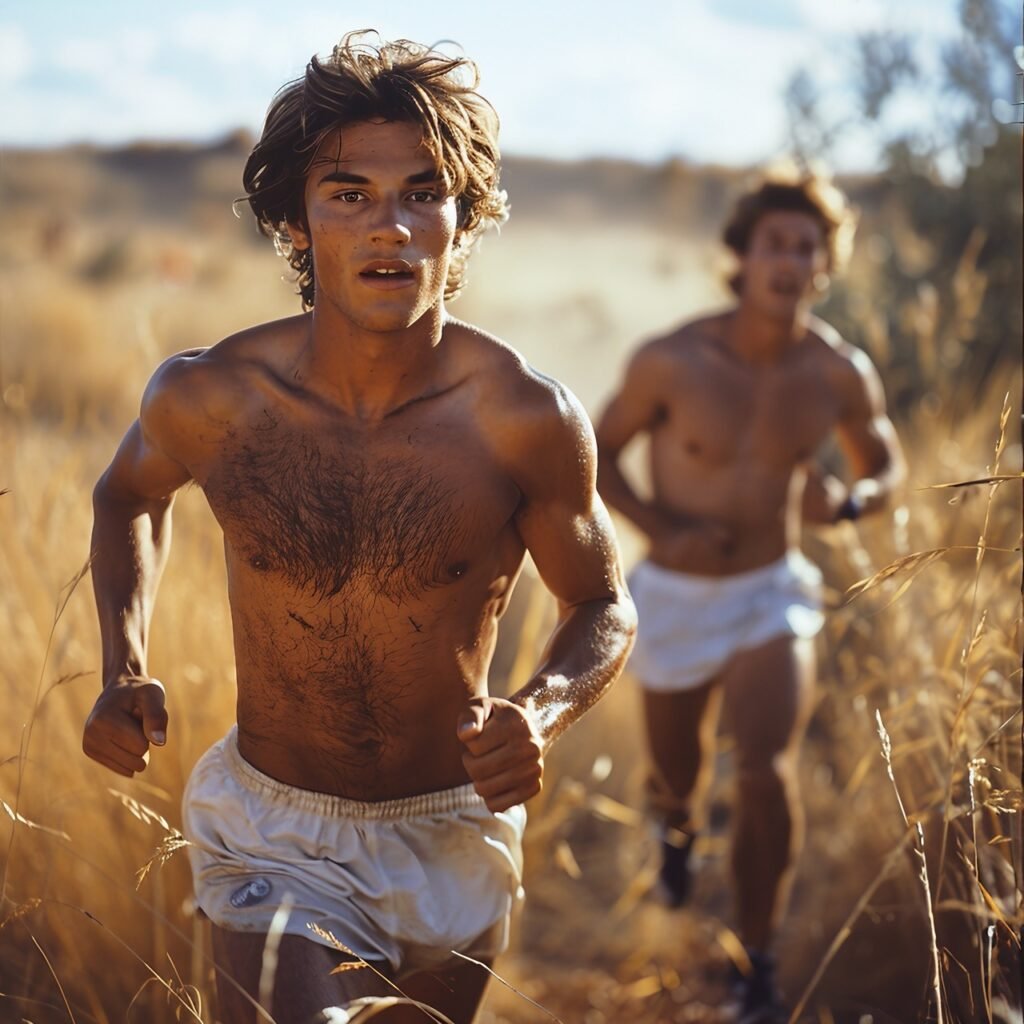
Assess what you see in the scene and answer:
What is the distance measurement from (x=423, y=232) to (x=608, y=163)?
56137mm

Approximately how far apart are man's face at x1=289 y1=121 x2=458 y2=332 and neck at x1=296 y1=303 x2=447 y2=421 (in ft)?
0.10

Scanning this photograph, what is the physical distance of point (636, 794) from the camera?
543cm

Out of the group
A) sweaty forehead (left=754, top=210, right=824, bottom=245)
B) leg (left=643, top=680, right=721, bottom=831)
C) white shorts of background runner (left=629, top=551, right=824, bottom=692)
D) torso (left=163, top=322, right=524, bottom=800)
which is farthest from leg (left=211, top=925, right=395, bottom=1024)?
sweaty forehead (left=754, top=210, right=824, bottom=245)

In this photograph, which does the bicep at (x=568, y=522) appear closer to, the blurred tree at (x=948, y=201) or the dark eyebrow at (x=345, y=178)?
the dark eyebrow at (x=345, y=178)

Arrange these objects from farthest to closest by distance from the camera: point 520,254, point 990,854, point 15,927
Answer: point 520,254, point 15,927, point 990,854

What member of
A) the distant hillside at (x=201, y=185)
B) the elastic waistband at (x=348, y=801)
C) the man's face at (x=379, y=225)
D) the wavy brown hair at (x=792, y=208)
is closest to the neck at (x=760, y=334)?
the wavy brown hair at (x=792, y=208)

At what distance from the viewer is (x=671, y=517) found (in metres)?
4.58

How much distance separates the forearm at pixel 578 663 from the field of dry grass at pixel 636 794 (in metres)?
0.40

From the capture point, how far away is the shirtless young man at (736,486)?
444cm

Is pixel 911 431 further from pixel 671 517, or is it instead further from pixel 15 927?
pixel 15 927

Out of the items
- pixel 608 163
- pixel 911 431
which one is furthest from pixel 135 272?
pixel 608 163

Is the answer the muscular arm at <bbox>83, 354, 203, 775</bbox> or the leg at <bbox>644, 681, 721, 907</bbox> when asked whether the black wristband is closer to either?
the leg at <bbox>644, 681, 721, 907</bbox>

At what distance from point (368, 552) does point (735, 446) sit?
7.67 ft

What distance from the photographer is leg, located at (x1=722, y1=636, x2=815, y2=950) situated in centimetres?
408
